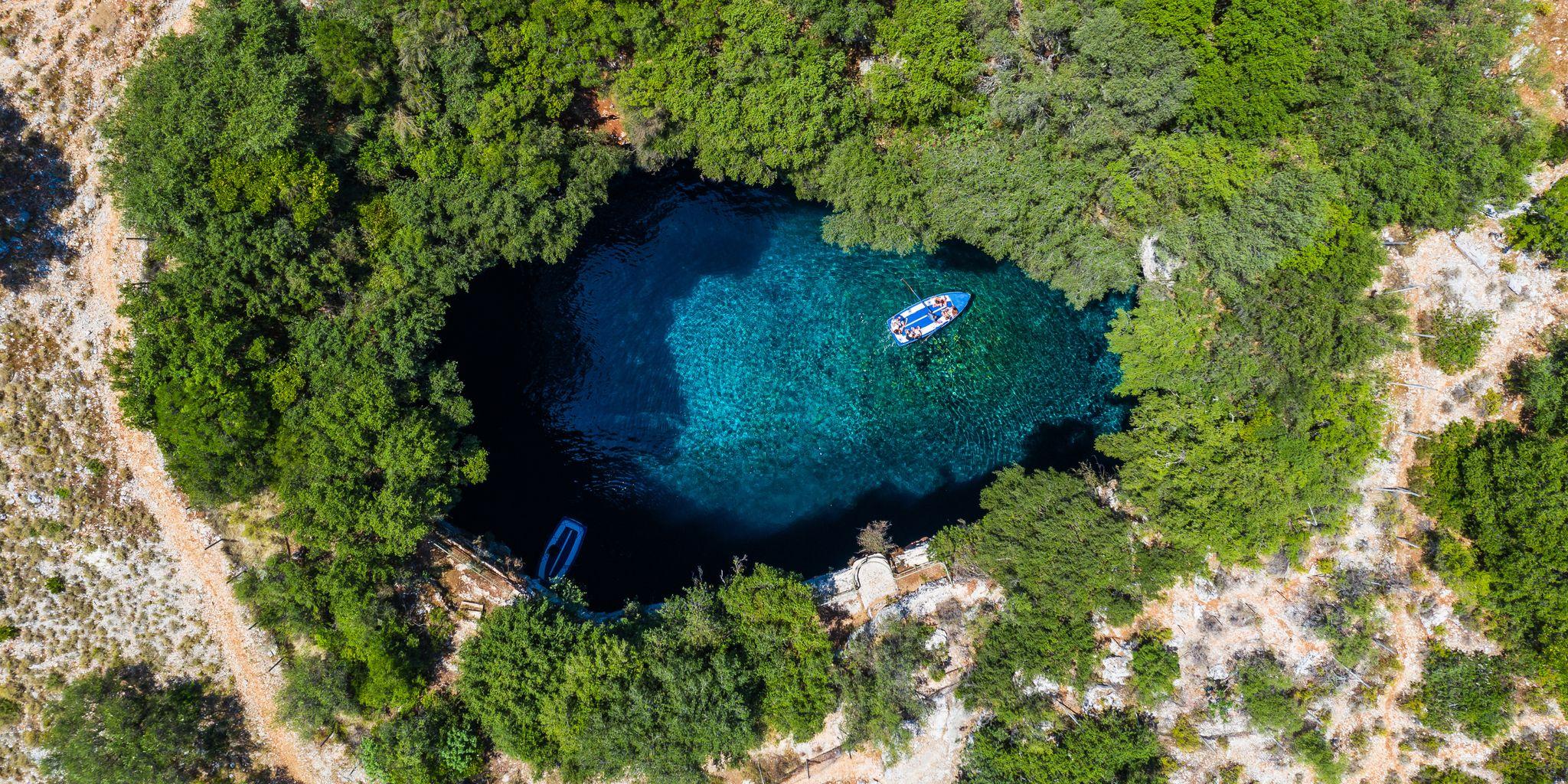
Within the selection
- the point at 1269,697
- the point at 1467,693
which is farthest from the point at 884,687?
the point at 1467,693

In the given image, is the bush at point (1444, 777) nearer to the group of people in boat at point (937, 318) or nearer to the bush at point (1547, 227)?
the bush at point (1547, 227)

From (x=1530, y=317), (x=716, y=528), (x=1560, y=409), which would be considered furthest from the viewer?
(x=716, y=528)

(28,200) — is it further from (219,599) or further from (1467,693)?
(1467,693)

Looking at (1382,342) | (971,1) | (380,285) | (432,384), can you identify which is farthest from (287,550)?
(1382,342)

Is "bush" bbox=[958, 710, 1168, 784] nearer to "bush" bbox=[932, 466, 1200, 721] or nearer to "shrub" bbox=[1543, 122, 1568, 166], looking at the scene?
"bush" bbox=[932, 466, 1200, 721]

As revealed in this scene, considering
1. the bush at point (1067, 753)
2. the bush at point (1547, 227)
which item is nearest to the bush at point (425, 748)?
the bush at point (1067, 753)

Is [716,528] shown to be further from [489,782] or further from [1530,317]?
[1530,317]
